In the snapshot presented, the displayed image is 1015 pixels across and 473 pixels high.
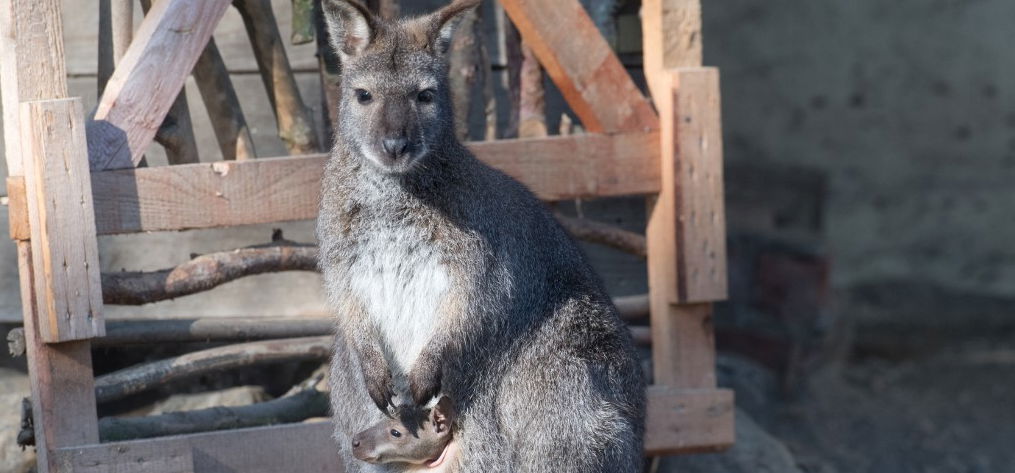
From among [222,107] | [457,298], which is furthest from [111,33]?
[457,298]

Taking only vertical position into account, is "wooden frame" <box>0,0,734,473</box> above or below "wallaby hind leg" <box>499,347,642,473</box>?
above

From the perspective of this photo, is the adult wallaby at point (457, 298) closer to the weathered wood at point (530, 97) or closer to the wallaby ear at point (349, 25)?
the wallaby ear at point (349, 25)

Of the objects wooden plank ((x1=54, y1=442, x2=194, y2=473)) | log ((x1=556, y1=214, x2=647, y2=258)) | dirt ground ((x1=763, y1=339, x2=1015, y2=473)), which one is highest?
log ((x1=556, y1=214, x2=647, y2=258))

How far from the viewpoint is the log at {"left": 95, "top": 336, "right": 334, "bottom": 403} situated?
4.39 metres

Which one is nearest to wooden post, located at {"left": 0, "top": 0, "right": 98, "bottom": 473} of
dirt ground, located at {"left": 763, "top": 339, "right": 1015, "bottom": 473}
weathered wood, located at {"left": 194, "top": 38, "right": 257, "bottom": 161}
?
weathered wood, located at {"left": 194, "top": 38, "right": 257, "bottom": 161}

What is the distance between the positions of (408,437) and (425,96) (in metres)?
0.97

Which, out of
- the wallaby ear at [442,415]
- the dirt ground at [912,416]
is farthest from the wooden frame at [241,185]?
the dirt ground at [912,416]

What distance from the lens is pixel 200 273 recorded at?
14.3 ft

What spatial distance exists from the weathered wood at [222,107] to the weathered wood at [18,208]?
759 millimetres

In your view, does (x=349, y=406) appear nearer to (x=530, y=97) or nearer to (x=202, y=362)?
(x=202, y=362)

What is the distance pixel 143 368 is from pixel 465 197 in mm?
1399

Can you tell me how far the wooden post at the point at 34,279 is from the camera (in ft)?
12.7

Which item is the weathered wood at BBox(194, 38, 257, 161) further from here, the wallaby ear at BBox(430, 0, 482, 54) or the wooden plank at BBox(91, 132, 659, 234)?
the wallaby ear at BBox(430, 0, 482, 54)

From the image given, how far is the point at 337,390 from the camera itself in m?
4.06
